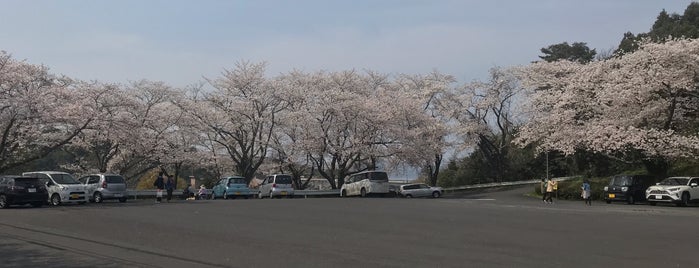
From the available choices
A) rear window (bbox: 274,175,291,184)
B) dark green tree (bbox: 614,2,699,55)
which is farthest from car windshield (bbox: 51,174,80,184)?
dark green tree (bbox: 614,2,699,55)

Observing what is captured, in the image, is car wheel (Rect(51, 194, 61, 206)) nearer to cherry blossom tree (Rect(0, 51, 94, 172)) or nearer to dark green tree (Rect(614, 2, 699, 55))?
cherry blossom tree (Rect(0, 51, 94, 172))

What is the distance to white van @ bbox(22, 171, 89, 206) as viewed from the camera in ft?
87.7

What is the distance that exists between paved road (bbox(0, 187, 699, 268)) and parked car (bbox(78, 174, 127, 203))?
11.0 m

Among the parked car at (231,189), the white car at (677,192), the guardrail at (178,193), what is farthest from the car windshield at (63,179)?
the white car at (677,192)

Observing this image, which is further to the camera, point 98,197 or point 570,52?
point 570,52

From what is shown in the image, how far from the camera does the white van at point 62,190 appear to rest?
26.7 m

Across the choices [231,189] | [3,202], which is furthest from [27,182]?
[231,189]

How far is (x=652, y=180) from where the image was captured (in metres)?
33.5

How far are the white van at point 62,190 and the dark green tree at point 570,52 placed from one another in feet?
184

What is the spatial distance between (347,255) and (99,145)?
1560 inches

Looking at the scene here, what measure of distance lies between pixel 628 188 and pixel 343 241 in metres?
23.9

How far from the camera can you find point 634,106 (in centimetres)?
3428

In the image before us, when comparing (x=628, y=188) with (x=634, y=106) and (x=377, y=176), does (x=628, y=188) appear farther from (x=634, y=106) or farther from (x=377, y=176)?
(x=377, y=176)

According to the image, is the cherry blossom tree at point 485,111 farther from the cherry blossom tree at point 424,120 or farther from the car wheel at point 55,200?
the car wheel at point 55,200
